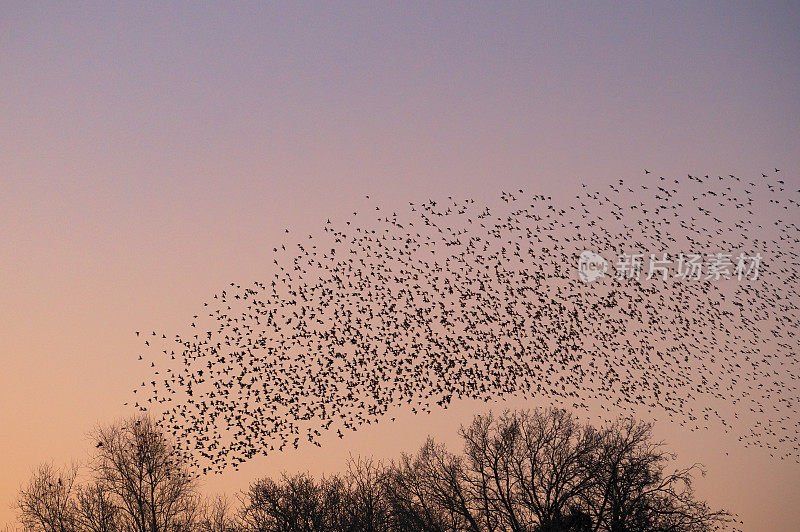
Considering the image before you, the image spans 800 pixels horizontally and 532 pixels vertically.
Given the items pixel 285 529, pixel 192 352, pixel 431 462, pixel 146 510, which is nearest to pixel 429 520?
pixel 431 462

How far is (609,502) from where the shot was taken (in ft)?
135

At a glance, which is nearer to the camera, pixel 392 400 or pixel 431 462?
pixel 392 400

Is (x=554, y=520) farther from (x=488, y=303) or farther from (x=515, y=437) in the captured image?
(x=488, y=303)

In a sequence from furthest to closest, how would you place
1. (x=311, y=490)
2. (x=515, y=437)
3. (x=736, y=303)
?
1. (x=311, y=490)
2. (x=515, y=437)
3. (x=736, y=303)

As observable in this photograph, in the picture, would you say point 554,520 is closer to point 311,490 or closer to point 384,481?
point 384,481

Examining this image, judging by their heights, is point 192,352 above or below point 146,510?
above

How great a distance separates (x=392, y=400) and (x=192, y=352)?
24.6 feet

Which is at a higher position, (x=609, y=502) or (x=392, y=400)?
(x=392, y=400)

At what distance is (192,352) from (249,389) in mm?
2714

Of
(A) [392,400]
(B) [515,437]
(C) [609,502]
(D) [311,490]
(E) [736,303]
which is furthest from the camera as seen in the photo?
(D) [311,490]

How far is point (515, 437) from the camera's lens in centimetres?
4525

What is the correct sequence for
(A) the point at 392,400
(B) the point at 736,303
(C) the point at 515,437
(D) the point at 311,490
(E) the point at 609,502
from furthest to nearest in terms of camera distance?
(D) the point at 311,490
(C) the point at 515,437
(E) the point at 609,502
(B) the point at 736,303
(A) the point at 392,400

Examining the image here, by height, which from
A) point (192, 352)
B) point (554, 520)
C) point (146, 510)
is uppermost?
point (192, 352)

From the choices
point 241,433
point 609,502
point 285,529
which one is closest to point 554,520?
point 609,502
